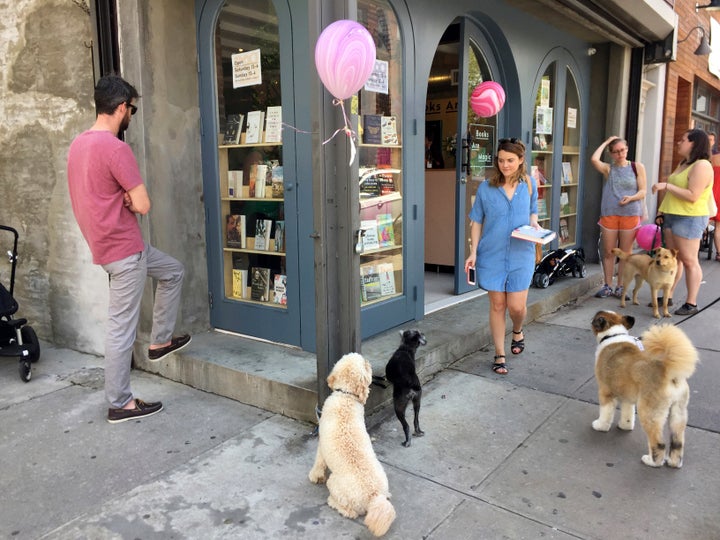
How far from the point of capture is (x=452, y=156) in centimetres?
798

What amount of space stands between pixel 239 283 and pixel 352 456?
2.66 m

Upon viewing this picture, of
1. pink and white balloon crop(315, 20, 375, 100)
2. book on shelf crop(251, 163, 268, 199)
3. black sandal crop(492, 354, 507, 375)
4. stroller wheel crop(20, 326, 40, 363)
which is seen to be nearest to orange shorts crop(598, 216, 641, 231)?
black sandal crop(492, 354, 507, 375)

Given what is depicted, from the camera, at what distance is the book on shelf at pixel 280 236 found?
464 cm

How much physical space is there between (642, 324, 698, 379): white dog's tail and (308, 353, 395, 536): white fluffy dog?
1.53 metres

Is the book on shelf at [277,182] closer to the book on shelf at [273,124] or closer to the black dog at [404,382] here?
the book on shelf at [273,124]

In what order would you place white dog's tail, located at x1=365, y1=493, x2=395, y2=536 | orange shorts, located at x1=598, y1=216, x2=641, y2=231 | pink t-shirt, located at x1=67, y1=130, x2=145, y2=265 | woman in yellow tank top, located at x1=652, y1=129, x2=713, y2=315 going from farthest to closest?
orange shorts, located at x1=598, y1=216, x2=641, y2=231 < woman in yellow tank top, located at x1=652, y1=129, x2=713, y2=315 < pink t-shirt, located at x1=67, y1=130, x2=145, y2=265 < white dog's tail, located at x1=365, y1=493, x2=395, y2=536

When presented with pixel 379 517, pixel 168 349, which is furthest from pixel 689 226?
pixel 168 349

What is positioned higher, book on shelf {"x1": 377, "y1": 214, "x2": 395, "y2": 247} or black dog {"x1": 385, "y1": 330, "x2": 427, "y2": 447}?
book on shelf {"x1": 377, "y1": 214, "x2": 395, "y2": 247}

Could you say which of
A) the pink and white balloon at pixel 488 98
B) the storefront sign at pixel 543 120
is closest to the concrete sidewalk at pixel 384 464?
the pink and white balloon at pixel 488 98

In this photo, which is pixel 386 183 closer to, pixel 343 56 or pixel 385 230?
pixel 385 230

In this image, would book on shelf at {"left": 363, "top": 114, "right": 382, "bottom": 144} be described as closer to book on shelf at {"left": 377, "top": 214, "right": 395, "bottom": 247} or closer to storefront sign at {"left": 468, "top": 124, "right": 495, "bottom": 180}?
book on shelf at {"left": 377, "top": 214, "right": 395, "bottom": 247}

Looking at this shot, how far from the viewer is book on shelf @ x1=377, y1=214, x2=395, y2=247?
497cm

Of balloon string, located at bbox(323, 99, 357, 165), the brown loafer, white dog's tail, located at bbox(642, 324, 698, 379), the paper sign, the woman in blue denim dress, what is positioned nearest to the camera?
white dog's tail, located at bbox(642, 324, 698, 379)

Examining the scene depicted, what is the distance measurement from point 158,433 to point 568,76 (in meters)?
7.00
